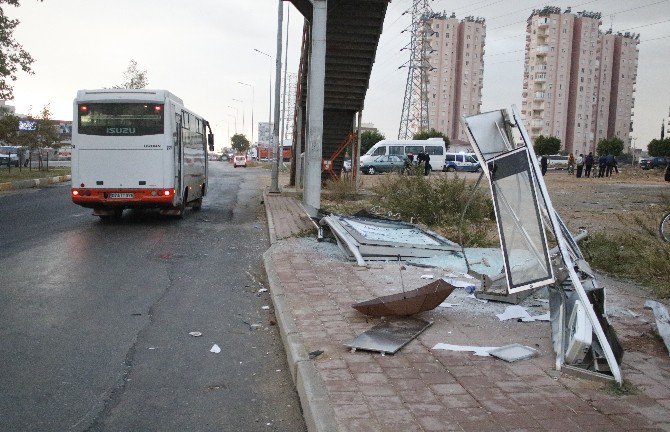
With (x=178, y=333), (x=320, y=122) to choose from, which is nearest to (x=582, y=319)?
(x=178, y=333)

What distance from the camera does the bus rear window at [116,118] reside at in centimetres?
1521

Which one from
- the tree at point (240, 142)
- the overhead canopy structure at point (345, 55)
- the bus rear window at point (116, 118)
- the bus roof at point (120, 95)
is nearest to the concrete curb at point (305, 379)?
the bus rear window at point (116, 118)

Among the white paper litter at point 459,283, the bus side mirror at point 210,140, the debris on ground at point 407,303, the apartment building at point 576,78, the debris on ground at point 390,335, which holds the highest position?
the apartment building at point 576,78

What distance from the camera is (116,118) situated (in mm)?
15250

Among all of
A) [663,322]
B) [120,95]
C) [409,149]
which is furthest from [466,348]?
[409,149]

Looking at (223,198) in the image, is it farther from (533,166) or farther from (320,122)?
(533,166)

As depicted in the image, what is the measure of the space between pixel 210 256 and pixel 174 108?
632cm

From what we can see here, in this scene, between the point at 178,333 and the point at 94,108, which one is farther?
the point at 94,108

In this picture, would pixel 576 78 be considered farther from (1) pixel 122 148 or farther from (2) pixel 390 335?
(2) pixel 390 335

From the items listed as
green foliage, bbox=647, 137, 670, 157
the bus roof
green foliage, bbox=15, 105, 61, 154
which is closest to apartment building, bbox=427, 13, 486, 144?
green foliage, bbox=647, 137, 670, 157

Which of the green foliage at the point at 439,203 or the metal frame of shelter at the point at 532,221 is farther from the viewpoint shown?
the green foliage at the point at 439,203

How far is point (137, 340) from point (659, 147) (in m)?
95.4

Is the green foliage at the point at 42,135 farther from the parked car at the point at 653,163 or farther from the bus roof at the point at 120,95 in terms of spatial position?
the parked car at the point at 653,163

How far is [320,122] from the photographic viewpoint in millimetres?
16109
